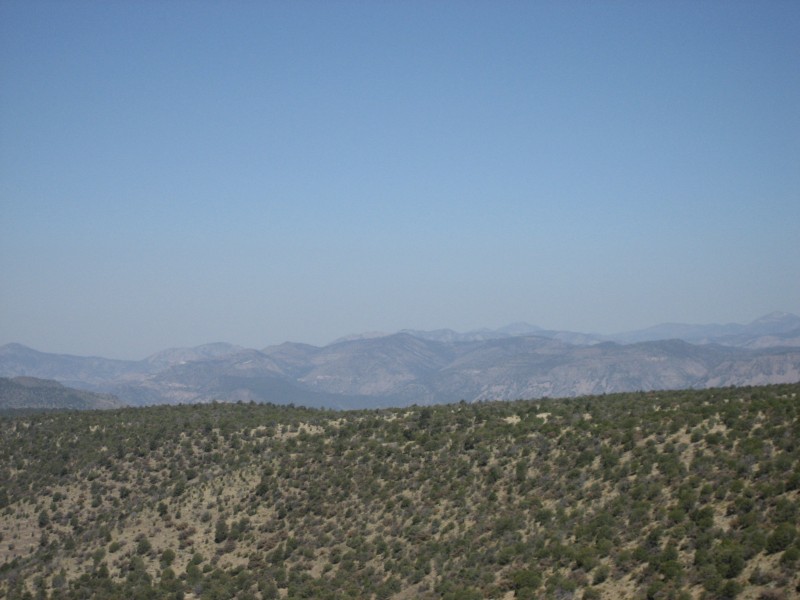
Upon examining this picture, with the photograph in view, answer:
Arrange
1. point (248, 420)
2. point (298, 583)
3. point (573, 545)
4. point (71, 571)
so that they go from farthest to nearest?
point (248, 420), point (71, 571), point (298, 583), point (573, 545)

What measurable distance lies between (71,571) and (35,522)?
1076 cm

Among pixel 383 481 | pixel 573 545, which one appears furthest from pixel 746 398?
pixel 383 481

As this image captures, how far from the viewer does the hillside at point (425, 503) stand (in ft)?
110

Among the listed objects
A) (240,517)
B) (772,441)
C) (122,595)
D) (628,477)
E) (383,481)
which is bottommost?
(122,595)

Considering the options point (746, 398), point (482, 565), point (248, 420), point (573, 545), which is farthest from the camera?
point (248, 420)

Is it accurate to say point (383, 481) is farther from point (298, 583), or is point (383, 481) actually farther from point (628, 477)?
point (628, 477)

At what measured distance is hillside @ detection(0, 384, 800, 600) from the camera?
33.6 metres

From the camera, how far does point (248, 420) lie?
261 ft

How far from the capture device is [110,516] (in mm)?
60750

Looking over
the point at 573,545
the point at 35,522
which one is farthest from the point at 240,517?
the point at 573,545

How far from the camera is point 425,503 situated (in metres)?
51.1

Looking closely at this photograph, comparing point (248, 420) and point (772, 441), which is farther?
point (248, 420)

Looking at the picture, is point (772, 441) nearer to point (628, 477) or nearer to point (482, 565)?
point (628, 477)

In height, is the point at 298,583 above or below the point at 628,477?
below
